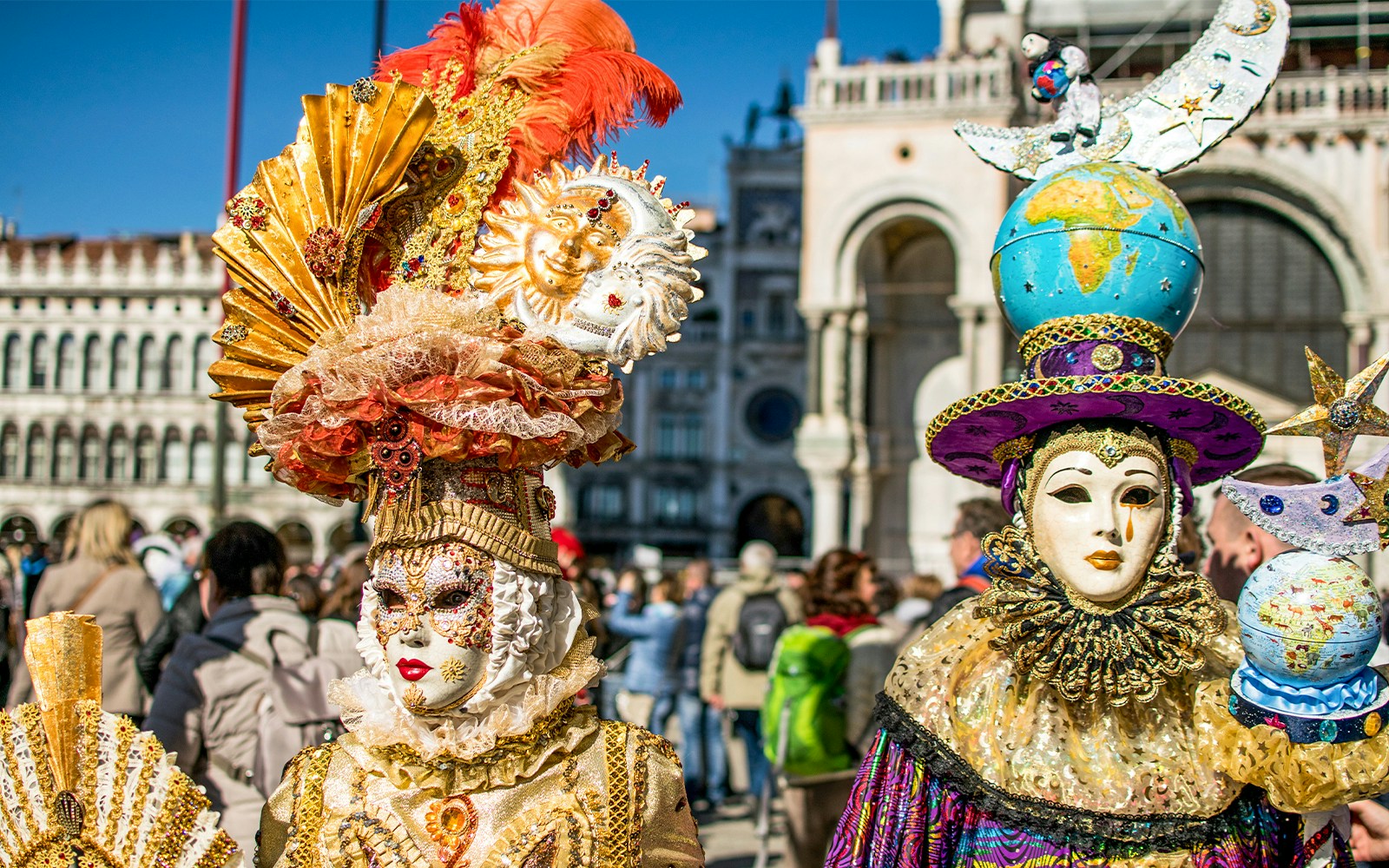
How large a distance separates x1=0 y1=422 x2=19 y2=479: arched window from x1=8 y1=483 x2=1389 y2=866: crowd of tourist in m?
31.1

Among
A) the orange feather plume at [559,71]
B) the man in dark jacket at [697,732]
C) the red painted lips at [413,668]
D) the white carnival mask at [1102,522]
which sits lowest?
the man in dark jacket at [697,732]

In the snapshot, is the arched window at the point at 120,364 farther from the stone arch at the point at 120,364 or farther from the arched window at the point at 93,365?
the arched window at the point at 93,365

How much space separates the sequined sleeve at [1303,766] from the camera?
2.12 metres

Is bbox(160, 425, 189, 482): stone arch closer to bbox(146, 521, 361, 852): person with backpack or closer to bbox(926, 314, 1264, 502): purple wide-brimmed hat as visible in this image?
bbox(146, 521, 361, 852): person with backpack

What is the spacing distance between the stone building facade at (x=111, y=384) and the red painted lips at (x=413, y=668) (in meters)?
32.8

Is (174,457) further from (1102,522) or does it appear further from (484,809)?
(1102,522)

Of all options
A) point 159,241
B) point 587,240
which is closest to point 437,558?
point 587,240

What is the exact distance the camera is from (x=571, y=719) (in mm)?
2467

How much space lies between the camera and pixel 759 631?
23.7 feet

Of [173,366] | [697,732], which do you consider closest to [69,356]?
[173,366]

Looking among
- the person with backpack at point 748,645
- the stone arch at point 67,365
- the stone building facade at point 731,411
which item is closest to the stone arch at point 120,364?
the stone arch at point 67,365

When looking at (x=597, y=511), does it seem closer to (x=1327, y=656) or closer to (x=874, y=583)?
(x=874, y=583)

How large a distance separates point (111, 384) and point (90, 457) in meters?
2.14

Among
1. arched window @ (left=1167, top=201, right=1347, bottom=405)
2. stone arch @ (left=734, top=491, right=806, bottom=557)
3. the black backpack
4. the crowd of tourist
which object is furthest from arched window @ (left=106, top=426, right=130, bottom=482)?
the black backpack
